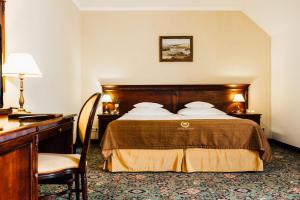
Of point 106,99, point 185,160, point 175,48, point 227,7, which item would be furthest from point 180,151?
point 227,7

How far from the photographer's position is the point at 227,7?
5.01 meters

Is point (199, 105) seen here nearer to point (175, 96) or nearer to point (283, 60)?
point (175, 96)

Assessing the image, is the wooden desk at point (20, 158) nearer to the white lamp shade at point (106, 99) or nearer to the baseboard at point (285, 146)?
the white lamp shade at point (106, 99)

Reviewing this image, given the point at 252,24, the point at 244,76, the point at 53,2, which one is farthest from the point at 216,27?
the point at 53,2

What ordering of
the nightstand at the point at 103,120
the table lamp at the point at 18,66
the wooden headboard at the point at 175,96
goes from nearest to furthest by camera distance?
the table lamp at the point at 18,66 < the nightstand at the point at 103,120 < the wooden headboard at the point at 175,96

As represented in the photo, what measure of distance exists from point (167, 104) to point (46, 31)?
2496 millimetres

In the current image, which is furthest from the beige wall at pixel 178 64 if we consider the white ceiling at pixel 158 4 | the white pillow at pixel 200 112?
the white pillow at pixel 200 112

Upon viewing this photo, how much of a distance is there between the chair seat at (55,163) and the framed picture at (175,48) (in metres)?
Answer: 3.53

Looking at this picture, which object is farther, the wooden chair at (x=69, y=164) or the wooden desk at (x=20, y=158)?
the wooden chair at (x=69, y=164)

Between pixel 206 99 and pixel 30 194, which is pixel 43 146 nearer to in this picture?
pixel 30 194

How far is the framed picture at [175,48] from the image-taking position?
502cm

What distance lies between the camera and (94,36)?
16.6ft

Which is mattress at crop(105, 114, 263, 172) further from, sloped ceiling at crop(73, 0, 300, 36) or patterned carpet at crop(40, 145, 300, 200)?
sloped ceiling at crop(73, 0, 300, 36)

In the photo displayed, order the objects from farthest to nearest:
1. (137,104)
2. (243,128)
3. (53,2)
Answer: (137,104) < (53,2) < (243,128)
